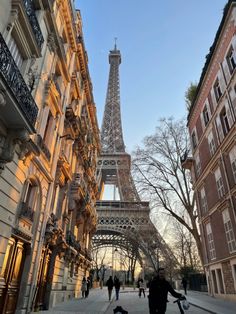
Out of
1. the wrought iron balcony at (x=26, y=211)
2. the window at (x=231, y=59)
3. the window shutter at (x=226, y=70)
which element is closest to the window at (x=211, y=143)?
the window shutter at (x=226, y=70)

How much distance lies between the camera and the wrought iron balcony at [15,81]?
6.85m

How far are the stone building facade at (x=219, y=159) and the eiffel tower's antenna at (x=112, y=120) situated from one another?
4562 centimetres

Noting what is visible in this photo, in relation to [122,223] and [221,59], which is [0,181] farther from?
[122,223]

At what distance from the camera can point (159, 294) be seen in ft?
19.7

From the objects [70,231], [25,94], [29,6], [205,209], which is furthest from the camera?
[205,209]

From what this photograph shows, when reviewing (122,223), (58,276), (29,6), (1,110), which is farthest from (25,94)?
(122,223)

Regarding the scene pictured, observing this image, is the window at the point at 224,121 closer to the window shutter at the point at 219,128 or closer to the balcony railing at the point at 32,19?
the window shutter at the point at 219,128

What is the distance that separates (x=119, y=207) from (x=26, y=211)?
142 ft

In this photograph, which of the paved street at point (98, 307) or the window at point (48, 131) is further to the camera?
the window at point (48, 131)

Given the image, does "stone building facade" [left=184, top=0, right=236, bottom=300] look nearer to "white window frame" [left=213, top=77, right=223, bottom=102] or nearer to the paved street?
"white window frame" [left=213, top=77, right=223, bottom=102]

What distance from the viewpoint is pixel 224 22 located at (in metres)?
17.9

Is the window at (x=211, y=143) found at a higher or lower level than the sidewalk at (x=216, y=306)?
higher

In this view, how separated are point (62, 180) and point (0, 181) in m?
7.46

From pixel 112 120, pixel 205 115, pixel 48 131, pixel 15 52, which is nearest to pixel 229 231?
pixel 205 115
